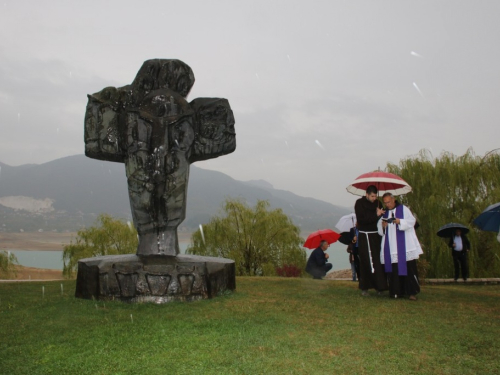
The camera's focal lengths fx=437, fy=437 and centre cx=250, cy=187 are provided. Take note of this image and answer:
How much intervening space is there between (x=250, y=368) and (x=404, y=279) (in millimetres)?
3897

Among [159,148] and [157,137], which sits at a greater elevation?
[157,137]

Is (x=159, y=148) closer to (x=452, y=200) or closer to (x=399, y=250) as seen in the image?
(x=399, y=250)

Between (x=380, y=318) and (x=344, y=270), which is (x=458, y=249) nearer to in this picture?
(x=380, y=318)

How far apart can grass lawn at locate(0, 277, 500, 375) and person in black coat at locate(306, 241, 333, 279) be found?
3.55 meters

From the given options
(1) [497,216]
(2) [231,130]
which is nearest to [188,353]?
(2) [231,130]

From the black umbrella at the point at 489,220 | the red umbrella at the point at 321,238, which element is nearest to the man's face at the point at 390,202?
the black umbrella at the point at 489,220

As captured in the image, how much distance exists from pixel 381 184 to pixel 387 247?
168 cm

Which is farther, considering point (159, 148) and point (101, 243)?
point (101, 243)

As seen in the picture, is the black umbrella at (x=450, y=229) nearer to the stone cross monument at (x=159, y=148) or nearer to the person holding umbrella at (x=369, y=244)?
the person holding umbrella at (x=369, y=244)

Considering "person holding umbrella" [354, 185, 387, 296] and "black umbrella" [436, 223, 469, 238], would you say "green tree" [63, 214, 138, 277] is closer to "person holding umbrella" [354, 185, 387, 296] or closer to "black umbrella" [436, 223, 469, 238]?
"black umbrella" [436, 223, 469, 238]

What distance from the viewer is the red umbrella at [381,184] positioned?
7.03m

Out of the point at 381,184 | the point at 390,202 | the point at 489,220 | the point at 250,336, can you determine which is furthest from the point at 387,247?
the point at 250,336

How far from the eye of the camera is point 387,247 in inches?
252

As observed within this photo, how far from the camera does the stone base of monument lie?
548cm
